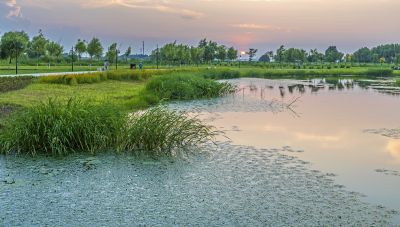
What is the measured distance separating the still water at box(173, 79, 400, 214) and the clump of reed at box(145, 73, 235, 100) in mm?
1777

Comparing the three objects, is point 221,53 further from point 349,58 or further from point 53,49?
point 349,58

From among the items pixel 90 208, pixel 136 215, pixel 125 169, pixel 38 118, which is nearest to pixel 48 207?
pixel 90 208

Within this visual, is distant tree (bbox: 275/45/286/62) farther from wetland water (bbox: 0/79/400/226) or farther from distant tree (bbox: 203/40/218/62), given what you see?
wetland water (bbox: 0/79/400/226)

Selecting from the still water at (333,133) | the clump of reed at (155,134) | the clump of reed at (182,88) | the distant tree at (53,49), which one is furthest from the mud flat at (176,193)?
the distant tree at (53,49)

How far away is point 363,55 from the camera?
381 feet

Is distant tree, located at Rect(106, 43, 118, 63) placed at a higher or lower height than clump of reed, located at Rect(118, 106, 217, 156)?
higher

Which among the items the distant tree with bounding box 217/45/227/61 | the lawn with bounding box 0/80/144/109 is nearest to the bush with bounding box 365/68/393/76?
the distant tree with bounding box 217/45/227/61

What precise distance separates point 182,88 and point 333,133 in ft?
39.2

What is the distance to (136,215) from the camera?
23.1 feet

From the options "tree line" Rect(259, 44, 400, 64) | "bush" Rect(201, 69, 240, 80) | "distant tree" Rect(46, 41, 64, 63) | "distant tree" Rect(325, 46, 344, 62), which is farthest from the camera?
"distant tree" Rect(325, 46, 344, 62)

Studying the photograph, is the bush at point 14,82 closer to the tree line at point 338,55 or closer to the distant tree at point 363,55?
the tree line at point 338,55

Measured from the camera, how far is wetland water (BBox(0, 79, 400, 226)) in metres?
7.04

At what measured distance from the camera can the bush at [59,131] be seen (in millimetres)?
10766

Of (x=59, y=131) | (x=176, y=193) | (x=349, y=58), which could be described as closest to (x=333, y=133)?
(x=176, y=193)
